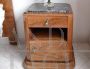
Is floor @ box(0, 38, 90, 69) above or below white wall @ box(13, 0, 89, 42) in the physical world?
below

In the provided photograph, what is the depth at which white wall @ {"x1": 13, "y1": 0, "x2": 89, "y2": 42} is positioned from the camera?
1693 mm

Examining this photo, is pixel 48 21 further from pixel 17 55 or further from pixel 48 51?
pixel 17 55

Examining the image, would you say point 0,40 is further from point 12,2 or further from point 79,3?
point 79,3

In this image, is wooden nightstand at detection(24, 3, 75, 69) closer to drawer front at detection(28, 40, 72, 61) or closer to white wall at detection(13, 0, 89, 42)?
drawer front at detection(28, 40, 72, 61)

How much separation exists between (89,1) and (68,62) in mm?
662

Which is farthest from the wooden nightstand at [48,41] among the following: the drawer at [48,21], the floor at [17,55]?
the floor at [17,55]

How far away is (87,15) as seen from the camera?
1724 millimetres

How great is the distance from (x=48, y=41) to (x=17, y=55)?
42 centimetres

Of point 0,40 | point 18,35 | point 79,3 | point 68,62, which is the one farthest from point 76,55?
point 0,40

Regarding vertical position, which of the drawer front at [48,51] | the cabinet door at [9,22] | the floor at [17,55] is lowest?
the floor at [17,55]

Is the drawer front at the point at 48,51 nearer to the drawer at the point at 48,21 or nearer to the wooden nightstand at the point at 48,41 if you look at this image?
the wooden nightstand at the point at 48,41

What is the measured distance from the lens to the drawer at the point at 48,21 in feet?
4.11

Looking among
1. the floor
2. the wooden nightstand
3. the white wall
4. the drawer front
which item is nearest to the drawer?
the wooden nightstand

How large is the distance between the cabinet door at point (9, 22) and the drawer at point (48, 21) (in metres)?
0.48
